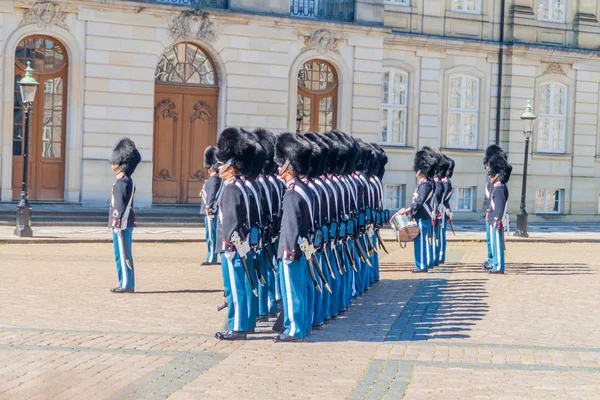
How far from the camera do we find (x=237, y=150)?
9992 mm

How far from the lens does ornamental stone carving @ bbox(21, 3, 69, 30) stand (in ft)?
75.2

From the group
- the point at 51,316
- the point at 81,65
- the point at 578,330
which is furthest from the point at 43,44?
the point at 578,330

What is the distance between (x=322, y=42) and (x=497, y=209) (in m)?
10.9

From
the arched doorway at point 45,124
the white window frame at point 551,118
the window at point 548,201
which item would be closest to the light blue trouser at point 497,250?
the arched doorway at point 45,124

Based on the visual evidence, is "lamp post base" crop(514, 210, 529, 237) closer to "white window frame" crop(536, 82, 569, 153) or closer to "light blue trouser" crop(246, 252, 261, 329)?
"white window frame" crop(536, 82, 569, 153)

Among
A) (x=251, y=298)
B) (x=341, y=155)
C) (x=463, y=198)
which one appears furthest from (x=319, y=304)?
(x=463, y=198)

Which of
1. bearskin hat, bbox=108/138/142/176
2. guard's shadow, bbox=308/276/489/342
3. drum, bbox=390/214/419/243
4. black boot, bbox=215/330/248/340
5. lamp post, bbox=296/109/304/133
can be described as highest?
lamp post, bbox=296/109/304/133

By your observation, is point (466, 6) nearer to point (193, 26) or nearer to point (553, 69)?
point (553, 69)

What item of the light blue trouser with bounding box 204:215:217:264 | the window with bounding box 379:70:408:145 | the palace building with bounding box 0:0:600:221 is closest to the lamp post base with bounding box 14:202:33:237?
the palace building with bounding box 0:0:600:221

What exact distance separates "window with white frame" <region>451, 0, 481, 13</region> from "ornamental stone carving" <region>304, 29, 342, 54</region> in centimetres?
443

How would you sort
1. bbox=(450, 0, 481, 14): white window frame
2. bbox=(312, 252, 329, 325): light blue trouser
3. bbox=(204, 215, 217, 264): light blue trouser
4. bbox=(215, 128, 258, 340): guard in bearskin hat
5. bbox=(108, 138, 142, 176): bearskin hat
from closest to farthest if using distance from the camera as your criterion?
bbox=(215, 128, 258, 340): guard in bearskin hat
bbox=(312, 252, 329, 325): light blue trouser
bbox=(108, 138, 142, 176): bearskin hat
bbox=(204, 215, 217, 264): light blue trouser
bbox=(450, 0, 481, 14): white window frame

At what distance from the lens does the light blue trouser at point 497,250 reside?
1622cm

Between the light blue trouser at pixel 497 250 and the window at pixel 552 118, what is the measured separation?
1468 centimetres

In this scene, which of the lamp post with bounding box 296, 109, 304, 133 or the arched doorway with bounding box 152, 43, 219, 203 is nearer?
the arched doorway with bounding box 152, 43, 219, 203
